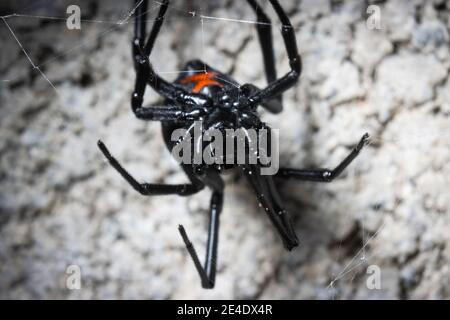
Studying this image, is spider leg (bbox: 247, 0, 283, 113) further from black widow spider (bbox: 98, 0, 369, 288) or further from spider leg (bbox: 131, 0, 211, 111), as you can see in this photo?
spider leg (bbox: 131, 0, 211, 111)

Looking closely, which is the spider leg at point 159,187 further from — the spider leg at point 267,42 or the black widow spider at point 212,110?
the spider leg at point 267,42

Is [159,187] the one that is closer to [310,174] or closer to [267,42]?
[310,174]

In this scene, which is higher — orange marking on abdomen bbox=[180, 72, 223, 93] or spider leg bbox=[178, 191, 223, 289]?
orange marking on abdomen bbox=[180, 72, 223, 93]

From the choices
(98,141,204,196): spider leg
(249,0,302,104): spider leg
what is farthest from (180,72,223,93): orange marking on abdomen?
(98,141,204,196): spider leg

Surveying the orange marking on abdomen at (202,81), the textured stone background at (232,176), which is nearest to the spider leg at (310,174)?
the textured stone background at (232,176)

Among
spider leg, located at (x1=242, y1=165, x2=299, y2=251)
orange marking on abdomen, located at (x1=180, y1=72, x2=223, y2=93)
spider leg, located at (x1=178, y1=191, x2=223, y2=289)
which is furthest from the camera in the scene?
spider leg, located at (x1=178, y1=191, x2=223, y2=289)

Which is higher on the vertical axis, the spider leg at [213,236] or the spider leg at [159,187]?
→ the spider leg at [159,187]
